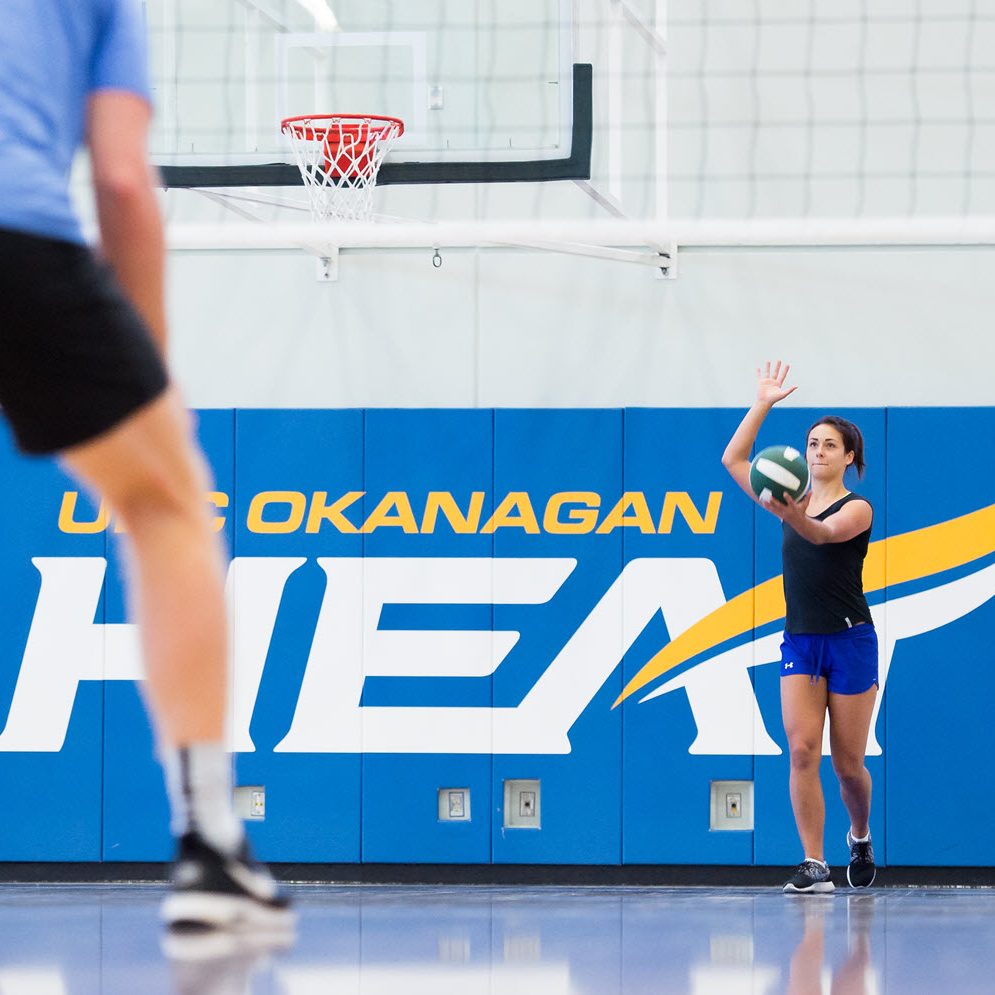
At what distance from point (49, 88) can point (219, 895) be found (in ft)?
2.38

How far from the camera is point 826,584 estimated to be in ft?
18.2

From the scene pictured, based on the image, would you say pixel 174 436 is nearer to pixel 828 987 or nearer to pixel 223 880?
pixel 223 880

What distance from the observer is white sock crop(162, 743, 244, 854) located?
1418 mm

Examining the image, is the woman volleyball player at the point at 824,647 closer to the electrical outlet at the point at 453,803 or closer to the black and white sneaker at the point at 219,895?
the electrical outlet at the point at 453,803

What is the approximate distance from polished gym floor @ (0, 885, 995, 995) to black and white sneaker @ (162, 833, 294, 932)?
4.48 ft

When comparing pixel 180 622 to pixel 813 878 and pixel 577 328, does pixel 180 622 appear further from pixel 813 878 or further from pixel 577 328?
pixel 577 328

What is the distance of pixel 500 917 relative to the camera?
4.98 meters

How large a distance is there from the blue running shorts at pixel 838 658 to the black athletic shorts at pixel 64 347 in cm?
446

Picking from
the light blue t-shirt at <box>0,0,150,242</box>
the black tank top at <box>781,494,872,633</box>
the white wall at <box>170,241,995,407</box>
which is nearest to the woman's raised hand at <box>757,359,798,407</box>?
the black tank top at <box>781,494,872,633</box>

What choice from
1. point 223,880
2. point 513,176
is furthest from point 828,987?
point 513,176

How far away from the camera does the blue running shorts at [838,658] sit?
552 centimetres

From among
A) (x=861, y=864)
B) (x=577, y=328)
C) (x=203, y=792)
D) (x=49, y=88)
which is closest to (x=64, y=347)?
(x=49, y=88)

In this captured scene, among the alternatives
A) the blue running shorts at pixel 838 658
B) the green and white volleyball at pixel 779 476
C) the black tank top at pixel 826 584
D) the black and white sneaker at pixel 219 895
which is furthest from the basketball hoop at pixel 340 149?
the black and white sneaker at pixel 219 895

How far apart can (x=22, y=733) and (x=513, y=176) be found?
3.11 metres
